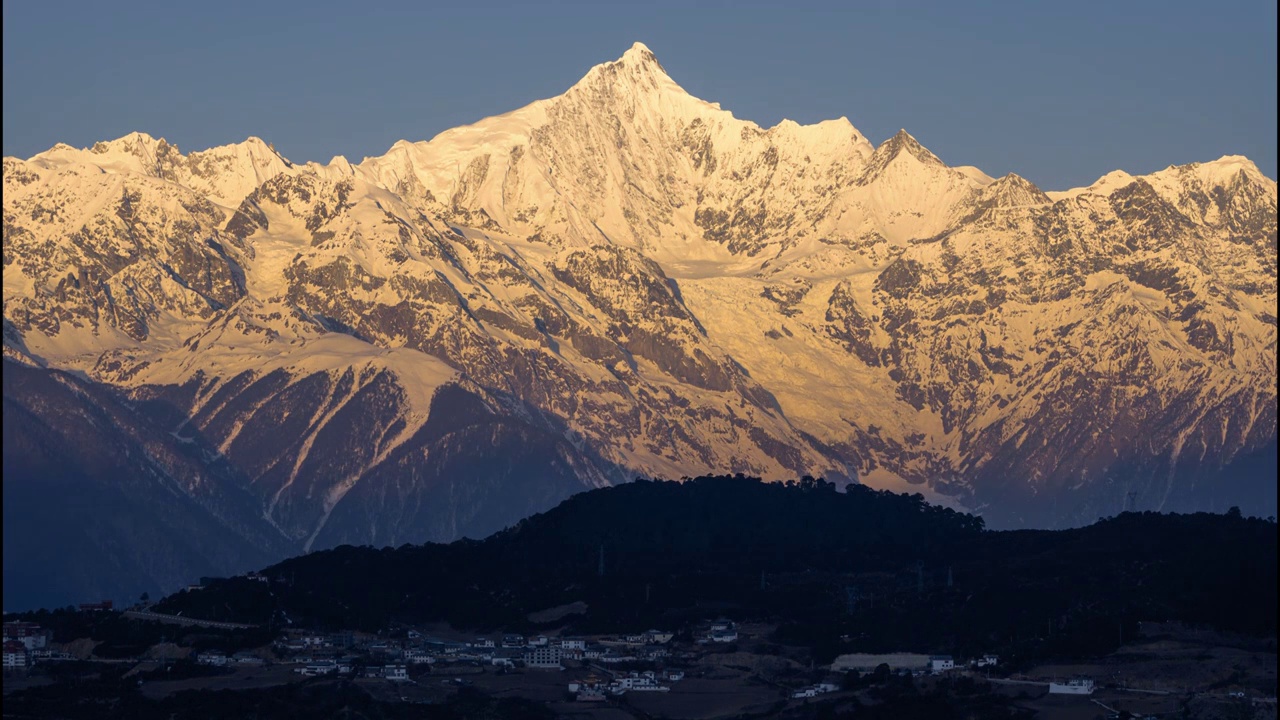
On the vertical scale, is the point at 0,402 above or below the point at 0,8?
below

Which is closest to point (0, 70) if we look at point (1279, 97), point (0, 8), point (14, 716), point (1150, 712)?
point (0, 8)

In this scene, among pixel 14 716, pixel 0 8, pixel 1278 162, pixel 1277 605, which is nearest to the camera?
pixel 0 8

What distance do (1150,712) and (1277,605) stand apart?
51.4ft

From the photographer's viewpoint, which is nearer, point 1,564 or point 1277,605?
point 1,564

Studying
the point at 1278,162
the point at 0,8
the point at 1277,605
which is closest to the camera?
the point at 0,8

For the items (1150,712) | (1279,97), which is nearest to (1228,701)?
(1150,712)

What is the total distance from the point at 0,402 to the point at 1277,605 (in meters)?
97.7

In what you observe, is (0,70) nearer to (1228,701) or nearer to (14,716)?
(14,716)

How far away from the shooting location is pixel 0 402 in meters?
112

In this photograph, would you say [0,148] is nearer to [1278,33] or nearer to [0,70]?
[0,70]

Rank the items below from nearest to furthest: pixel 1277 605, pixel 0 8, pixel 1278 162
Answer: pixel 0 8, pixel 1278 162, pixel 1277 605

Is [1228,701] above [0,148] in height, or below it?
below

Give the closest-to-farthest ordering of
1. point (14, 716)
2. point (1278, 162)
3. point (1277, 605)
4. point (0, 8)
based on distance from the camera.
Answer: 1. point (0, 8)
2. point (1278, 162)
3. point (1277, 605)
4. point (14, 716)

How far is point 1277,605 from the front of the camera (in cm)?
18662
